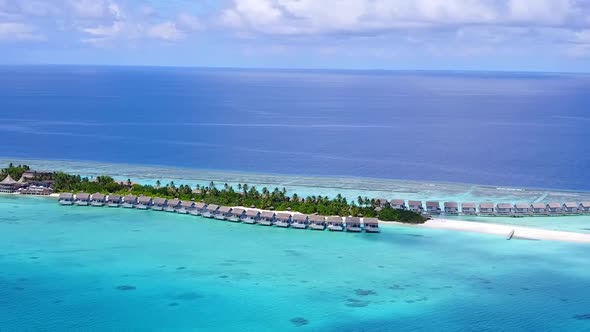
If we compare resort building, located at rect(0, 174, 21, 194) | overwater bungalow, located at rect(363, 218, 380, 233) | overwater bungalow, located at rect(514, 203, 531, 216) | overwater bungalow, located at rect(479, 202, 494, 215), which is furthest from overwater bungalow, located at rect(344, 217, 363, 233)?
resort building, located at rect(0, 174, 21, 194)

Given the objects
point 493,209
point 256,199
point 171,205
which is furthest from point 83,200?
point 493,209

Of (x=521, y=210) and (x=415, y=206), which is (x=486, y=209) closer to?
(x=521, y=210)

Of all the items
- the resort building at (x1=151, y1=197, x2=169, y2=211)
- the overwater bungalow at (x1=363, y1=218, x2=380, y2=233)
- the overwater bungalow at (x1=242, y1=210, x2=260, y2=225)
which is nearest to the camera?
the overwater bungalow at (x1=363, y1=218, x2=380, y2=233)

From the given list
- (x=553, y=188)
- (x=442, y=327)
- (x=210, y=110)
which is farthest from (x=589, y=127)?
(x=442, y=327)

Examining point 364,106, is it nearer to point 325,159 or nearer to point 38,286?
point 325,159

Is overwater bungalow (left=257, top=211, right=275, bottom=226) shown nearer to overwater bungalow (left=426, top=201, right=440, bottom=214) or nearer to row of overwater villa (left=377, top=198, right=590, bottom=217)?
row of overwater villa (left=377, top=198, right=590, bottom=217)

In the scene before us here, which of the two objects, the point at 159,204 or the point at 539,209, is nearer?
the point at 159,204
